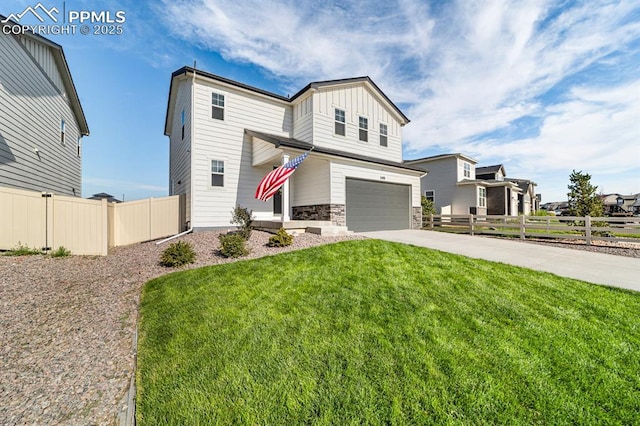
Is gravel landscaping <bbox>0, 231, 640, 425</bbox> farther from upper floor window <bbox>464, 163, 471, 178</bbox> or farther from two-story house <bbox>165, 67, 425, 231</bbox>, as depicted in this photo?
upper floor window <bbox>464, 163, 471, 178</bbox>

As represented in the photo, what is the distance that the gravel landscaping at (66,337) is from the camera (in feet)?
7.41

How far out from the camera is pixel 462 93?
41.8 ft

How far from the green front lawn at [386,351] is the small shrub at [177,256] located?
1.36 m

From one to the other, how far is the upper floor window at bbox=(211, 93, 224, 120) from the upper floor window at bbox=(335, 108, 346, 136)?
5575 millimetres

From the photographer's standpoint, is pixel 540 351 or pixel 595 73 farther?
pixel 595 73

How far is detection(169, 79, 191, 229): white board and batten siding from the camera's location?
11.4 meters

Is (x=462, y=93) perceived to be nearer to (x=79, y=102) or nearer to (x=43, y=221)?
(x=43, y=221)

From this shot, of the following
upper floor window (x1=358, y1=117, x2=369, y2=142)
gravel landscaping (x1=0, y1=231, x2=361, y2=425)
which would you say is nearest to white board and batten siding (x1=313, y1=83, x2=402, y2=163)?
upper floor window (x1=358, y1=117, x2=369, y2=142)

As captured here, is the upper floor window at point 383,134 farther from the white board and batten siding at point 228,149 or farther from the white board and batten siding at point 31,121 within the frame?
the white board and batten siding at point 31,121

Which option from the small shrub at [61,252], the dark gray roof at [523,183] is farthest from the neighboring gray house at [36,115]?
the dark gray roof at [523,183]

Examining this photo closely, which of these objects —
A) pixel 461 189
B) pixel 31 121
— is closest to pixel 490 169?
pixel 461 189

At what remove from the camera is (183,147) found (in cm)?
1249

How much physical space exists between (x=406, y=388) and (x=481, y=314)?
2.08 m

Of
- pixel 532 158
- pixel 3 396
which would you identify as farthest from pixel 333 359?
pixel 532 158
